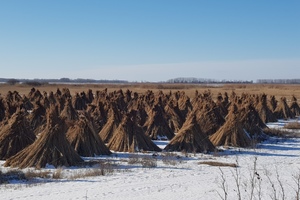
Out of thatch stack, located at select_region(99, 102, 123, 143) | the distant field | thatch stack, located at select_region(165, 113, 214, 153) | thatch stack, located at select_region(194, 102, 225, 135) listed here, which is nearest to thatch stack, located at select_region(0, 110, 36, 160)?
thatch stack, located at select_region(99, 102, 123, 143)

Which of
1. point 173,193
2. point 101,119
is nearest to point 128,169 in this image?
point 173,193

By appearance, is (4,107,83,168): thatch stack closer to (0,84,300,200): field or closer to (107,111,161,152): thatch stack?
(0,84,300,200): field

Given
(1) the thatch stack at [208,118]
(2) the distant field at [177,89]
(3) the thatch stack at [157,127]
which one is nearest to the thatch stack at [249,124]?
(1) the thatch stack at [208,118]

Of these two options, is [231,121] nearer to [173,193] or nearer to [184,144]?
[184,144]

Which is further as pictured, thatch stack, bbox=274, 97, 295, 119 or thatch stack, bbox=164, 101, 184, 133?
thatch stack, bbox=274, 97, 295, 119

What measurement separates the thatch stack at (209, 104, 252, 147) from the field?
145cm

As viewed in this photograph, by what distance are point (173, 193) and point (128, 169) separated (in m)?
3.19

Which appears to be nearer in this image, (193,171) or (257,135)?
(193,171)

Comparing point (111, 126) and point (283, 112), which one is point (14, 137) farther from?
point (283, 112)

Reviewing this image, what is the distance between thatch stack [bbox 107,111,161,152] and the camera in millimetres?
17594

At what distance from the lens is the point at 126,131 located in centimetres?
1791

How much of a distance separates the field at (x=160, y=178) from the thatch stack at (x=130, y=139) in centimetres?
58

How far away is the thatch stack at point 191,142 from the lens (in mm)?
17688

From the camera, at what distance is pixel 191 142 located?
58.3ft
